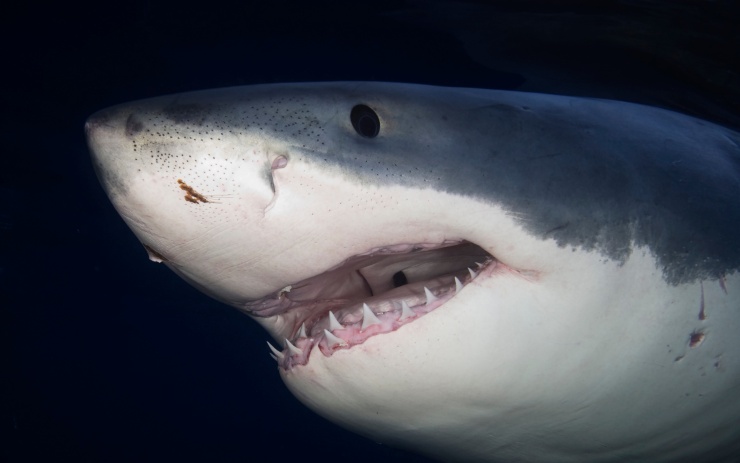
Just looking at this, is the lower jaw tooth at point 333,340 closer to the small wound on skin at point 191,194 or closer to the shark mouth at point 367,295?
the shark mouth at point 367,295

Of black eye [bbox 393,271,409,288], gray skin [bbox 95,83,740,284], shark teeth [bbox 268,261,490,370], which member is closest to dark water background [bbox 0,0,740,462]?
gray skin [bbox 95,83,740,284]

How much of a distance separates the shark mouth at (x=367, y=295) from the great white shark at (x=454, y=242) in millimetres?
13

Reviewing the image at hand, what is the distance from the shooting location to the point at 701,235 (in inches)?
88.0

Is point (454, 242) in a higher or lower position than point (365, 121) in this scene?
lower

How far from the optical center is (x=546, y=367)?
213 cm

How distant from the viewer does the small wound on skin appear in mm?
1684

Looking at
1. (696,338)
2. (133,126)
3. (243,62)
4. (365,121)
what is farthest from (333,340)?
(243,62)

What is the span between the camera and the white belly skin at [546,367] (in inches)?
77.7

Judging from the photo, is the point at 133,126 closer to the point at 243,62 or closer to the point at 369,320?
the point at 369,320

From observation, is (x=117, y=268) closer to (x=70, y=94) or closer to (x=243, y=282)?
(x=70, y=94)

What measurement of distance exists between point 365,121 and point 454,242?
2.04 feet

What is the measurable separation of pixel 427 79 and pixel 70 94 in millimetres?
7063

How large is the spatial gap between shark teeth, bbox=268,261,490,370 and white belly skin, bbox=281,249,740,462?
38 mm

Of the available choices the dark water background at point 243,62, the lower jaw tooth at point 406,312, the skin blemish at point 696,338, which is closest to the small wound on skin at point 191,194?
the lower jaw tooth at point 406,312
